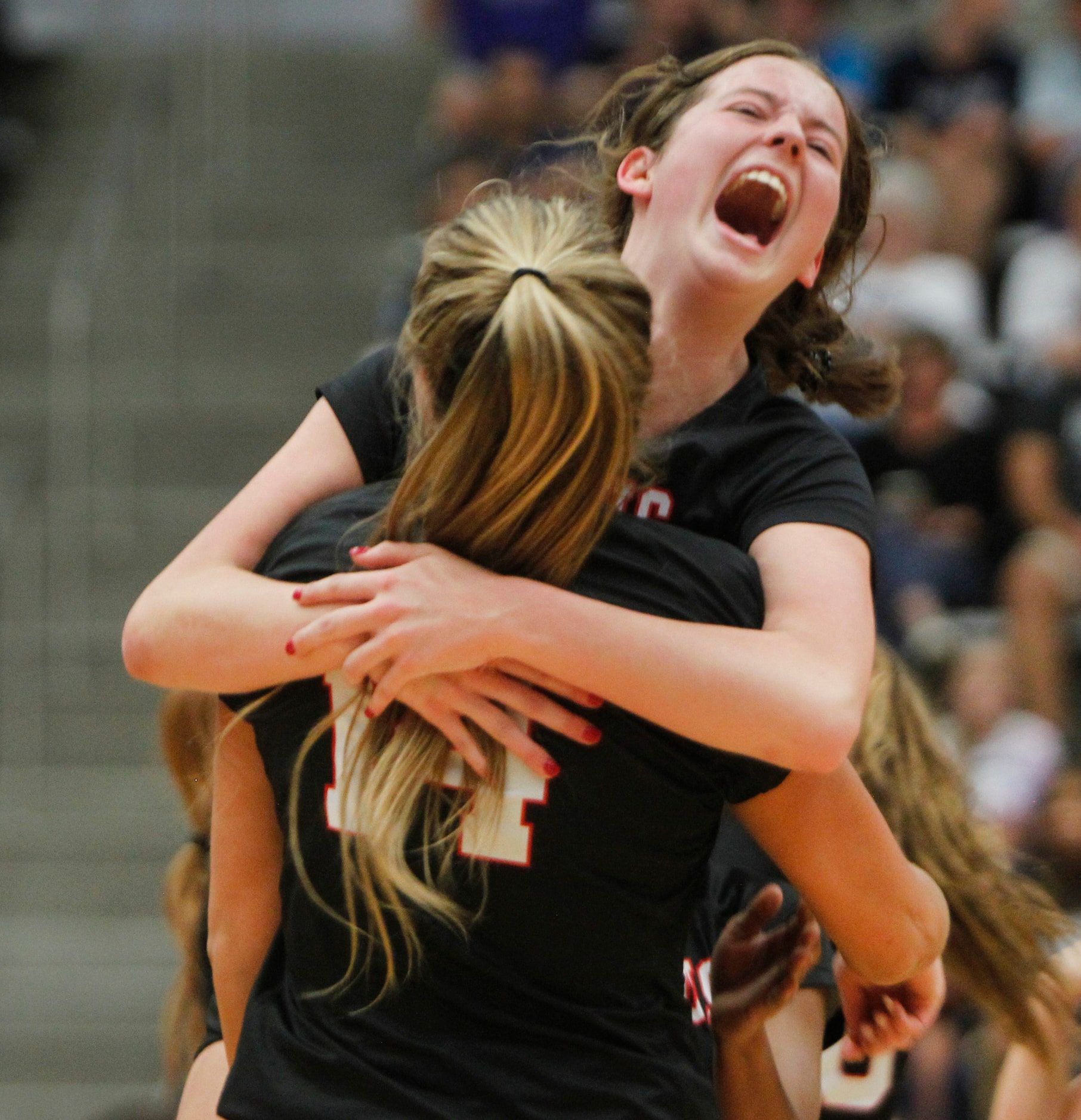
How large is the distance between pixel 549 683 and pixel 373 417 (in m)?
0.47

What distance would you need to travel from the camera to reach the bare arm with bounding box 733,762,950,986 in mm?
1580

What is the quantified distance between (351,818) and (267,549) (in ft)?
0.97

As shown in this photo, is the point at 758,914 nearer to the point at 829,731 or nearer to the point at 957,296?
the point at 829,731

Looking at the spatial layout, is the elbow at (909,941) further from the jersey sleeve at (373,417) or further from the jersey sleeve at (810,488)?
the jersey sleeve at (373,417)

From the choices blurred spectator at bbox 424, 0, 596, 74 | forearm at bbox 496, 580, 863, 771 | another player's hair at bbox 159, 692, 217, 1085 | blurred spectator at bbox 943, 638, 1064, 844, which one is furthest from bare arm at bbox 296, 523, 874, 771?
blurred spectator at bbox 424, 0, 596, 74

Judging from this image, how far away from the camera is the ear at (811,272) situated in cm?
195

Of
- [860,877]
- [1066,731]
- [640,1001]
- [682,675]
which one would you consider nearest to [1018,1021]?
[860,877]

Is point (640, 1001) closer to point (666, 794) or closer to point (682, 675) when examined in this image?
point (666, 794)

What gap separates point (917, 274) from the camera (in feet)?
19.2

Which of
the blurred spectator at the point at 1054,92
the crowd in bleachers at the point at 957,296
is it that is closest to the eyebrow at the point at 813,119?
the crowd in bleachers at the point at 957,296

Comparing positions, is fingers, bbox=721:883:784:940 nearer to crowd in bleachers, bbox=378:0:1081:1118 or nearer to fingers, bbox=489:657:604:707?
fingers, bbox=489:657:604:707

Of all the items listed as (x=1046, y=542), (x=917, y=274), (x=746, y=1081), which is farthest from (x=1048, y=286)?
(x=746, y=1081)

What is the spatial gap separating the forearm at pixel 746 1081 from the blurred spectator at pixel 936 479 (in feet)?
11.0

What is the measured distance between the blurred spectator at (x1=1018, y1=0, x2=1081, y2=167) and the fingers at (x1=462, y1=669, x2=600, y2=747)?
5.39 m
